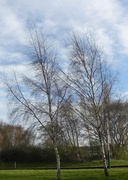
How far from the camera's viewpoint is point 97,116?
2697cm

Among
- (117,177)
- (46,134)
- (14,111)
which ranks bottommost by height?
(117,177)

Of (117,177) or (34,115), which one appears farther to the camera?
(34,115)

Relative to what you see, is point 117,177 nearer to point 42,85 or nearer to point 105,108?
point 105,108

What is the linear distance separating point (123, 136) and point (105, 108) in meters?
33.4

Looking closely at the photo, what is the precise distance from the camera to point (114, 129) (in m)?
59.8

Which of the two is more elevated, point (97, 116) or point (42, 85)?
point (42, 85)

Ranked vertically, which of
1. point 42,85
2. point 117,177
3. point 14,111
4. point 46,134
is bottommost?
point 117,177

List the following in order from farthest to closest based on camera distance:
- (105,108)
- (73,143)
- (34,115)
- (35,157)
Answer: (35,157) < (73,143) < (105,108) < (34,115)

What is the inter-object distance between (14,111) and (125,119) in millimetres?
37948

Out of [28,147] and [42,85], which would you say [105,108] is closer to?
[42,85]

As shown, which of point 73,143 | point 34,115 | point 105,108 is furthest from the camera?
point 73,143

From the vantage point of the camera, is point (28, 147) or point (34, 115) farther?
point (28, 147)

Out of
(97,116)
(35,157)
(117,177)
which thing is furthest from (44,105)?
(35,157)

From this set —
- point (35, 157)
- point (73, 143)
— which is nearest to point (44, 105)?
point (73, 143)
